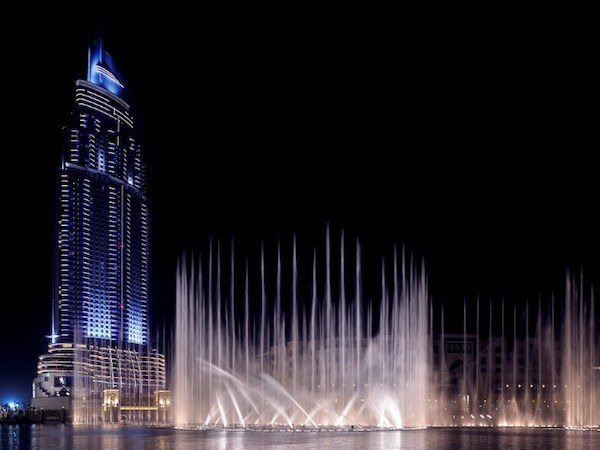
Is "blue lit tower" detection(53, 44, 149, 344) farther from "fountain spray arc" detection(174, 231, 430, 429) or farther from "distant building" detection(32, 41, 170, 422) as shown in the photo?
"fountain spray arc" detection(174, 231, 430, 429)

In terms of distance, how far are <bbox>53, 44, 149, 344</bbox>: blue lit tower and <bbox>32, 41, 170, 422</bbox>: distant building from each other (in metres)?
0.15

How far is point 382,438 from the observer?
35.8 meters

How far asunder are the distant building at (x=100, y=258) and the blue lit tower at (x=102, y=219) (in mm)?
146

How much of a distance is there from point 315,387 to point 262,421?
857 cm

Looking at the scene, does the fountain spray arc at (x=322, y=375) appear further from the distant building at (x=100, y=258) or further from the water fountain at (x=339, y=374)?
the distant building at (x=100, y=258)

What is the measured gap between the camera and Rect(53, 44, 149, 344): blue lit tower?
127 meters

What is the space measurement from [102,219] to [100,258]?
577 cm

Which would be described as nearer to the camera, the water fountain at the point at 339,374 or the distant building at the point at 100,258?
the water fountain at the point at 339,374

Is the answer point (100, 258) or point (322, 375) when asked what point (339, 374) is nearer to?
point (322, 375)

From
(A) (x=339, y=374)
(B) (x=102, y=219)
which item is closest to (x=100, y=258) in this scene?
(B) (x=102, y=219)

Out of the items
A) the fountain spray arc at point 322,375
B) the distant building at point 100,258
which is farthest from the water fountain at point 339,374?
the distant building at point 100,258

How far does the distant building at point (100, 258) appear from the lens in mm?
121500

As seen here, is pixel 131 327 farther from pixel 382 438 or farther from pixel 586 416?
pixel 382 438

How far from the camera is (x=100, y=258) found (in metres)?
132
